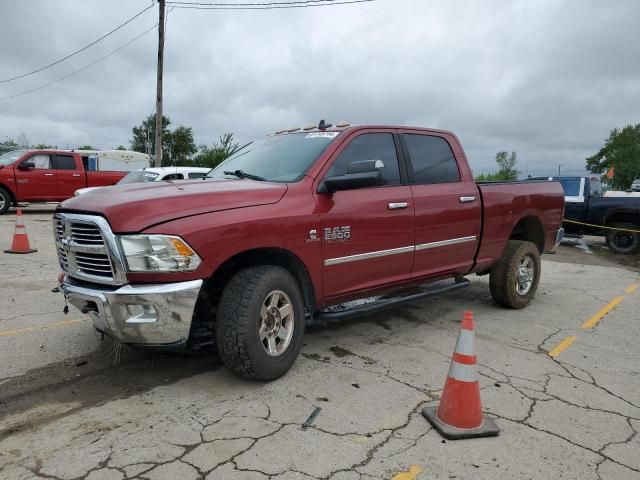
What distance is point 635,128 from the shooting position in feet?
213

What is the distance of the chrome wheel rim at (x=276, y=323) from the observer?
11.7ft

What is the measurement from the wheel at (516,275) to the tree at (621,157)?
2269 inches

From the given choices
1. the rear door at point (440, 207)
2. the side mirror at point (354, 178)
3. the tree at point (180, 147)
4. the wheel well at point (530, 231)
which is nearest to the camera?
the side mirror at point (354, 178)

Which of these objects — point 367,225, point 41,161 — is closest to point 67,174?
point 41,161

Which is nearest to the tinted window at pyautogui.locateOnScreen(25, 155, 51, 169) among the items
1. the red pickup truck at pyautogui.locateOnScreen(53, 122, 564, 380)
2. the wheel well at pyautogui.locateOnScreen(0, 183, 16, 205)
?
the wheel well at pyautogui.locateOnScreen(0, 183, 16, 205)

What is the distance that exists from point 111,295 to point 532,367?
3.35m

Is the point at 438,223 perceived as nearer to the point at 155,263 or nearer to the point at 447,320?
the point at 447,320

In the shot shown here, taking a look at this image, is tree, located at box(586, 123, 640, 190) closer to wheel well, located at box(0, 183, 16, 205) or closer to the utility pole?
the utility pole

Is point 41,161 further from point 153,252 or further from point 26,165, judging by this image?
point 153,252

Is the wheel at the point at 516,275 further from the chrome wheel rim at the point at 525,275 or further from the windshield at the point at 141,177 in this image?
the windshield at the point at 141,177

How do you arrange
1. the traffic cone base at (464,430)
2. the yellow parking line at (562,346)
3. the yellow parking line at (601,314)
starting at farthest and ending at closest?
the yellow parking line at (601,314) < the yellow parking line at (562,346) < the traffic cone base at (464,430)

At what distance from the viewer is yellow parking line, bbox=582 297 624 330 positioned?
220 inches

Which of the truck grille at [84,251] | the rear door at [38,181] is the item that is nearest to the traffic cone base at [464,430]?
the truck grille at [84,251]

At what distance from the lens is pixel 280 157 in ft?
14.6
